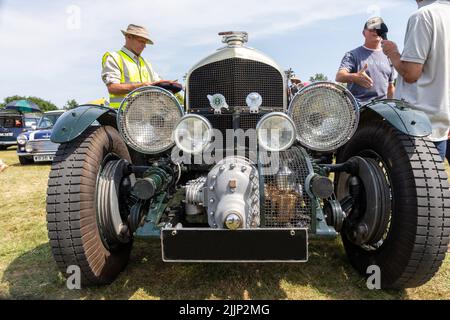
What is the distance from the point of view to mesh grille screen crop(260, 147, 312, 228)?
2.13 m

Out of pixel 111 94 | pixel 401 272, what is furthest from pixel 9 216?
pixel 401 272

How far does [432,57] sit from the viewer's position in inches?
93.5

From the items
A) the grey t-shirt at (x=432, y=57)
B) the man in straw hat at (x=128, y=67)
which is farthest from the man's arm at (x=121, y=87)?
the grey t-shirt at (x=432, y=57)

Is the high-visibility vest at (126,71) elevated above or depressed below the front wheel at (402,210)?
above

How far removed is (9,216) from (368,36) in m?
4.85

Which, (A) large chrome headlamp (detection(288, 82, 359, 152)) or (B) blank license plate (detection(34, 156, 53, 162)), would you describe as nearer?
(A) large chrome headlamp (detection(288, 82, 359, 152))

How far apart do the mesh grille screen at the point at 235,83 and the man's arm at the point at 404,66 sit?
0.81 metres

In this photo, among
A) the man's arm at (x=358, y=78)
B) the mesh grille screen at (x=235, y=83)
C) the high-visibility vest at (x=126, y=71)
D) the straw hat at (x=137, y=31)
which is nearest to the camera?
the mesh grille screen at (x=235, y=83)

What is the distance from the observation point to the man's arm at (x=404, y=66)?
2.37 m

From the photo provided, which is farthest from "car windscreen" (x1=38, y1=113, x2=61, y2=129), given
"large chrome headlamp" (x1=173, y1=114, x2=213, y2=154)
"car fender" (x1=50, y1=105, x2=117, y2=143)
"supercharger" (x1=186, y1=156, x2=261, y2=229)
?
"supercharger" (x1=186, y1=156, x2=261, y2=229)

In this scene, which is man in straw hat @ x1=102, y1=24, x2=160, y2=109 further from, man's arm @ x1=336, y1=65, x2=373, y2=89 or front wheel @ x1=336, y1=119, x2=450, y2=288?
front wheel @ x1=336, y1=119, x2=450, y2=288

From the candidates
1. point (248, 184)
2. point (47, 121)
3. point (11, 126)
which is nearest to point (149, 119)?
point (248, 184)

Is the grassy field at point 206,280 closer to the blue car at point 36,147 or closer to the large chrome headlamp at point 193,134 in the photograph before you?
the large chrome headlamp at point 193,134

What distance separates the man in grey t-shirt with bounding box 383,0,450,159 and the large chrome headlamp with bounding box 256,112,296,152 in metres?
1.02
